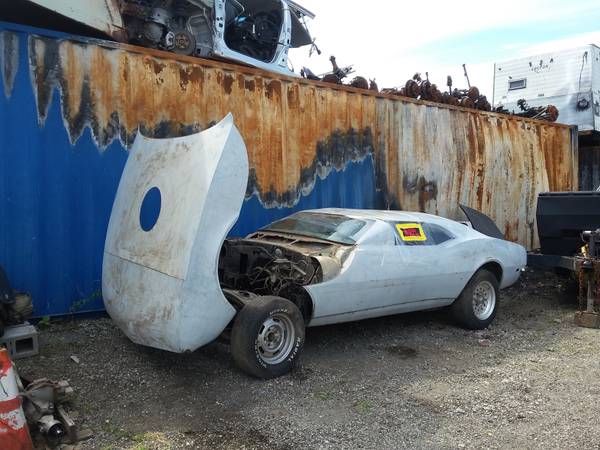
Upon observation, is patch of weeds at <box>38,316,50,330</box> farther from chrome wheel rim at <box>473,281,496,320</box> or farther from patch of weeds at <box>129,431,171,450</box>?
chrome wheel rim at <box>473,281,496,320</box>

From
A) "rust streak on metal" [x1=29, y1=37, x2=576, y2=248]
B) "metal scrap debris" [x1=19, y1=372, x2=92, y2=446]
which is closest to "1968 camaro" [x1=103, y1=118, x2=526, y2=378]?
"metal scrap debris" [x1=19, y1=372, x2=92, y2=446]

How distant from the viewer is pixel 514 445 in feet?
10.8

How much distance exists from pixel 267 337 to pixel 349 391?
0.75 metres

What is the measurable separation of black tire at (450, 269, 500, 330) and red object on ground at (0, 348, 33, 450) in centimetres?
440

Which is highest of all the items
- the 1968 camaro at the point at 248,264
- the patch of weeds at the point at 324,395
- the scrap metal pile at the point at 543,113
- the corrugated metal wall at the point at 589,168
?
the scrap metal pile at the point at 543,113

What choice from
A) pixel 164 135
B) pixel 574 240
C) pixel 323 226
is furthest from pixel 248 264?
pixel 574 240

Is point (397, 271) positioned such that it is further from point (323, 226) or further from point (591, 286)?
point (591, 286)

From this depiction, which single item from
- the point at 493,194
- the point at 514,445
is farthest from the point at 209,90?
the point at 493,194

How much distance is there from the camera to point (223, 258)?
5094 millimetres

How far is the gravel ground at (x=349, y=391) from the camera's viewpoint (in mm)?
3367

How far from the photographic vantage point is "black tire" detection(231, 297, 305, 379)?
157 inches

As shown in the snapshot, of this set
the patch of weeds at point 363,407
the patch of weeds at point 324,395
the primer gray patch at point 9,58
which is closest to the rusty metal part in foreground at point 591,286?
the patch of weeds at point 363,407

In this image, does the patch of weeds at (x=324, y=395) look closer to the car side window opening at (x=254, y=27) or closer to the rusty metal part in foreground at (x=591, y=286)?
the rusty metal part in foreground at (x=591, y=286)

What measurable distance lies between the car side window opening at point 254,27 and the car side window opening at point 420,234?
12.6ft
